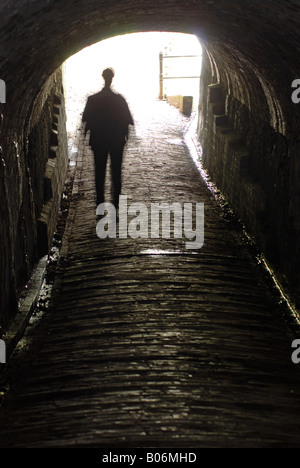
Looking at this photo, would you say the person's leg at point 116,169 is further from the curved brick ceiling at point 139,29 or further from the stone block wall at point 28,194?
the curved brick ceiling at point 139,29

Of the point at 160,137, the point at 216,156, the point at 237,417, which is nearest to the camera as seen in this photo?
the point at 237,417

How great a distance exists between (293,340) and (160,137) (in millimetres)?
10095

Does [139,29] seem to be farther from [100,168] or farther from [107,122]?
[100,168]

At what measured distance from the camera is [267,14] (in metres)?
5.54

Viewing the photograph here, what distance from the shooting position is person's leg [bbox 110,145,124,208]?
10242 mm

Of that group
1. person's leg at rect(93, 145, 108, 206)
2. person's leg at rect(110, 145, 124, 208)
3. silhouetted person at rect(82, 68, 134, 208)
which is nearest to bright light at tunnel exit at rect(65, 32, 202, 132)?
person's leg at rect(93, 145, 108, 206)

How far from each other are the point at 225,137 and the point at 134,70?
18878mm

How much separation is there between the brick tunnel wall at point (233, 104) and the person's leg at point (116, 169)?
1.09m

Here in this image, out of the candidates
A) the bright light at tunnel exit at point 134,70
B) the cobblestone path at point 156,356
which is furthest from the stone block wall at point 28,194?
the bright light at tunnel exit at point 134,70

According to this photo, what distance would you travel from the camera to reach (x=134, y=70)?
1121 inches

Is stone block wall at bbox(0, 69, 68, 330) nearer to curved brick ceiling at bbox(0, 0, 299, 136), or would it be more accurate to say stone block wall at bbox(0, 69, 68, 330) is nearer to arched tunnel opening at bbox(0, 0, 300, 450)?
arched tunnel opening at bbox(0, 0, 300, 450)
